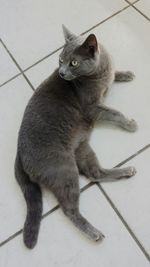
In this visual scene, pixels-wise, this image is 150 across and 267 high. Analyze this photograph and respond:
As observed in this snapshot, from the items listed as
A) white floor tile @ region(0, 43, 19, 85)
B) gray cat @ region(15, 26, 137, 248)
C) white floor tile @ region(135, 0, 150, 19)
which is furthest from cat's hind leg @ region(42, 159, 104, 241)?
white floor tile @ region(135, 0, 150, 19)

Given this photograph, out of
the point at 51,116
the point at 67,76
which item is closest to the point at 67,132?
the point at 51,116

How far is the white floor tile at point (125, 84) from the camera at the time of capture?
48.2 inches

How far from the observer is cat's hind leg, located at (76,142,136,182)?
3.82 ft

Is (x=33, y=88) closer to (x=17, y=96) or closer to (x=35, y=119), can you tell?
(x=17, y=96)

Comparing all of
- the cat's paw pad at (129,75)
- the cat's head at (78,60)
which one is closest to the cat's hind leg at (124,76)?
the cat's paw pad at (129,75)

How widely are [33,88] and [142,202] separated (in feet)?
1.88

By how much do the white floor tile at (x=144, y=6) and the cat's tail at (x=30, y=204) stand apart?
72 centimetres

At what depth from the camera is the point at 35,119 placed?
117 cm

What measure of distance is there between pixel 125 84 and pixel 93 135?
214 millimetres

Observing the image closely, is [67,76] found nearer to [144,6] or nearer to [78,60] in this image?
[78,60]

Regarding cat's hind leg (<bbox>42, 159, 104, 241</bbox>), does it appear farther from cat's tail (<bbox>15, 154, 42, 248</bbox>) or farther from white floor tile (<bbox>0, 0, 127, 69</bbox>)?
white floor tile (<bbox>0, 0, 127, 69</bbox>)

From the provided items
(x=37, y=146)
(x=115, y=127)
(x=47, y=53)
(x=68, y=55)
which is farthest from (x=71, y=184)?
(x=47, y=53)

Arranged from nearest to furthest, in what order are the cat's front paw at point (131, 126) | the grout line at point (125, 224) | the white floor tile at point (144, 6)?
the grout line at point (125, 224), the cat's front paw at point (131, 126), the white floor tile at point (144, 6)

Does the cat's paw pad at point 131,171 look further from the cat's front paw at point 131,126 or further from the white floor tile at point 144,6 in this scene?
the white floor tile at point 144,6
